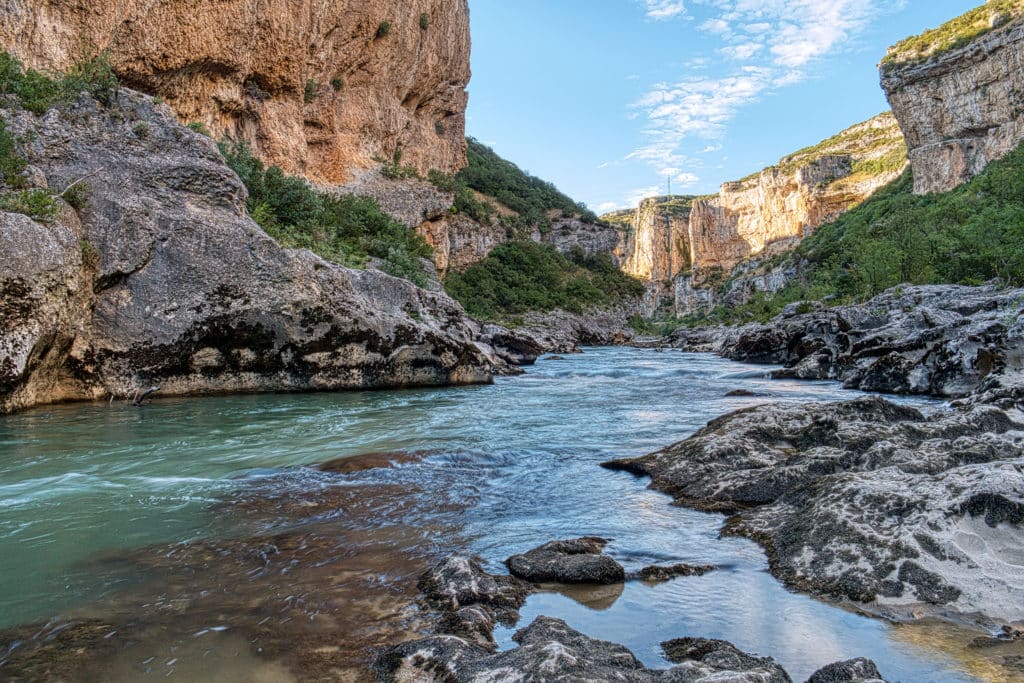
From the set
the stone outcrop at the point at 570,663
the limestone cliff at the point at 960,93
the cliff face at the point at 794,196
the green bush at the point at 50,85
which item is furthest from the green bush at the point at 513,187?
the stone outcrop at the point at 570,663

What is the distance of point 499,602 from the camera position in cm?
288

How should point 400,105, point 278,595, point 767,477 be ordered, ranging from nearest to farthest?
1. point 278,595
2. point 767,477
3. point 400,105

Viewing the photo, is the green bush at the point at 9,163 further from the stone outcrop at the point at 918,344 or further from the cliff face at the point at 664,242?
the cliff face at the point at 664,242

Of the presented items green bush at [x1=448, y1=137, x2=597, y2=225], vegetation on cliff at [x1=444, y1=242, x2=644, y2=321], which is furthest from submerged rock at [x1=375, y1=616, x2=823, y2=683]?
green bush at [x1=448, y1=137, x2=597, y2=225]

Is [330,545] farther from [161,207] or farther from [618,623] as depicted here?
[161,207]

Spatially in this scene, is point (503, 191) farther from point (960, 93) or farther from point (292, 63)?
point (960, 93)

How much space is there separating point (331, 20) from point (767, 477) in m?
31.0

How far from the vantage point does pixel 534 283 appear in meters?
51.2

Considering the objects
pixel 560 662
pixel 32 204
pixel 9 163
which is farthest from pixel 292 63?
pixel 560 662

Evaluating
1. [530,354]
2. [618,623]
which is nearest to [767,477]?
[618,623]

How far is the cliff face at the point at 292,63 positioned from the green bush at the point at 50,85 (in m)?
2.54

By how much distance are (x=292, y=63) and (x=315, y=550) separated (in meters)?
27.4

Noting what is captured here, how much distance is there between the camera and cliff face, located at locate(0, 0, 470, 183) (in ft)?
54.5

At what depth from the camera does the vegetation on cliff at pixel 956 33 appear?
49938 millimetres
